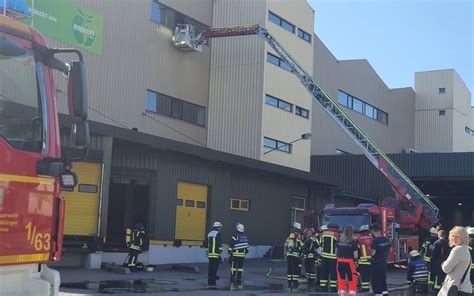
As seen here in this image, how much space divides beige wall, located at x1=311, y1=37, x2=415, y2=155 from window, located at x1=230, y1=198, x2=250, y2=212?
12.0 m

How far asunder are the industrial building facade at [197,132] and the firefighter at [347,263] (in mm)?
7100

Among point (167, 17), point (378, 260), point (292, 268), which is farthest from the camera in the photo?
point (167, 17)

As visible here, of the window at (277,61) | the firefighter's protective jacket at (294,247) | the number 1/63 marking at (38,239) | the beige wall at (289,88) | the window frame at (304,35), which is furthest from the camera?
the window frame at (304,35)

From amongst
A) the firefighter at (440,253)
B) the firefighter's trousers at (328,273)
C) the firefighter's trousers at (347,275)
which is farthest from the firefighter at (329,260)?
the firefighter at (440,253)

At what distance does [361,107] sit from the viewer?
43844 mm

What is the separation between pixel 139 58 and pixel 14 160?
71.5ft

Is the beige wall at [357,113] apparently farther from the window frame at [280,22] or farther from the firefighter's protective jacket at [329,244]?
the firefighter's protective jacket at [329,244]

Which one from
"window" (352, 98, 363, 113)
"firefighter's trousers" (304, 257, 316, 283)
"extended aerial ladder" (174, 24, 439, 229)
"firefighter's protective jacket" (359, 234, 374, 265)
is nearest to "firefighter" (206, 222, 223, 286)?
"firefighter's trousers" (304, 257, 316, 283)

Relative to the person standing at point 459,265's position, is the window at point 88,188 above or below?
above

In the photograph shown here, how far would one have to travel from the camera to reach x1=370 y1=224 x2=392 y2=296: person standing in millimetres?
12602

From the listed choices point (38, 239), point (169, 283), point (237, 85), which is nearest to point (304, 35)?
point (237, 85)

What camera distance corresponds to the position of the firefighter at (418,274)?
15.8 metres

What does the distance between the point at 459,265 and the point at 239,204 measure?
61.3ft

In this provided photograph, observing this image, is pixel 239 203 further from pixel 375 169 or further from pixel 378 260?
pixel 378 260
